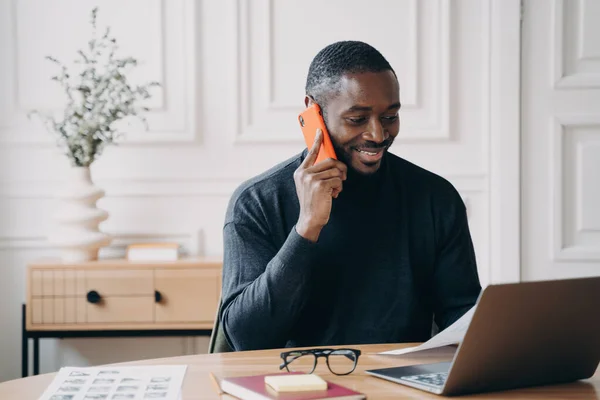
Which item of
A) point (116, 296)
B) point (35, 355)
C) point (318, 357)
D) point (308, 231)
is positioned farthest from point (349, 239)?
point (35, 355)

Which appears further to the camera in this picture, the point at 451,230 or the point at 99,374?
the point at 451,230

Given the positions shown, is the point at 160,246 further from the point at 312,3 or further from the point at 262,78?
the point at 312,3

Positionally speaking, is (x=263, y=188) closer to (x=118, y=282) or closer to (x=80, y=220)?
(x=118, y=282)

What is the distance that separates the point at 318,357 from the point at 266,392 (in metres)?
0.28

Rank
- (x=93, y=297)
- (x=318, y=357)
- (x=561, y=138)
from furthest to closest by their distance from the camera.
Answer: (x=561, y=138) → (x=93, y=297) → (x=318, y=357)

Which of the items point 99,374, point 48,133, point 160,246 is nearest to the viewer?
point 99,374

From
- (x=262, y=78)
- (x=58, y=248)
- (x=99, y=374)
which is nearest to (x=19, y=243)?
(x=58, y=248)

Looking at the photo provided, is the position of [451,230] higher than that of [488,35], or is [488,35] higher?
[488,35]

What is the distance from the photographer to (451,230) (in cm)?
177

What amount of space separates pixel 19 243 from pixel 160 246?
0.61 m

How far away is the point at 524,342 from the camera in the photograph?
113cm

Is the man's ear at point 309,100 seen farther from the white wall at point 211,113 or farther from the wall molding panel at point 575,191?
the wall molding panel at point 575,191

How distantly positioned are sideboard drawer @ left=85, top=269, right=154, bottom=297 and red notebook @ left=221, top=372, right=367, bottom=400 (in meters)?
1.72

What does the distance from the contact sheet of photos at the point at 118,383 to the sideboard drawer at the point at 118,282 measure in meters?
1.55
